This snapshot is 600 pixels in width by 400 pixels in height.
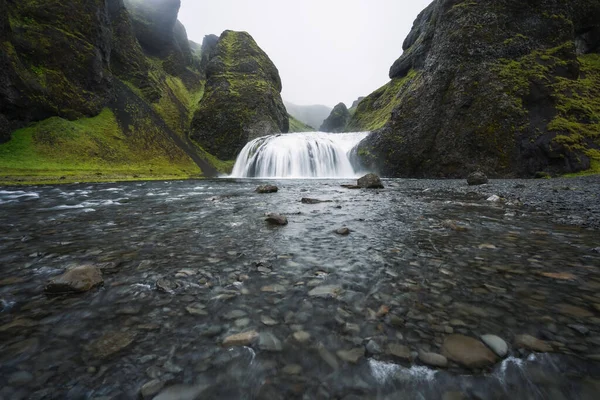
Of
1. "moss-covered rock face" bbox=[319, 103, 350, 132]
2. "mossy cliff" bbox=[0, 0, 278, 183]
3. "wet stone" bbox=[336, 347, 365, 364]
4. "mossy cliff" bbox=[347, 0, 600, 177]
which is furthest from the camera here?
"moss-covered rock face" bbox=[319, 103, 350, 132]

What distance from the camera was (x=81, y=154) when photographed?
33.3 meters

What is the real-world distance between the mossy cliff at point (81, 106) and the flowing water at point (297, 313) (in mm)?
25786

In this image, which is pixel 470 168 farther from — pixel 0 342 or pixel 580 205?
pixel 0 342

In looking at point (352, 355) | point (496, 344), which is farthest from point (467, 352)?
point (352, 355)

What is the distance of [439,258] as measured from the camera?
4.54 meters

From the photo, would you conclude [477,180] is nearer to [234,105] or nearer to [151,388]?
[151,388]

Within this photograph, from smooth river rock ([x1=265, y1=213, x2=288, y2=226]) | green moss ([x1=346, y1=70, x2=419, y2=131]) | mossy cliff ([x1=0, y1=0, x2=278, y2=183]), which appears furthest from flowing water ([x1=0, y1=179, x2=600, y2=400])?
green moss ([x1=346, y1=70, x2=419, y2=131])

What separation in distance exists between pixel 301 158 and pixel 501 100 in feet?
80.6

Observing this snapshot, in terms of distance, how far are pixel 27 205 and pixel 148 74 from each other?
65.4 metres

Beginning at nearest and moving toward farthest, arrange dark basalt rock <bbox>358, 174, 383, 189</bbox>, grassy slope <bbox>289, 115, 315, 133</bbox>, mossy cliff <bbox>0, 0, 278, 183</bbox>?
1. dark basalt rock <bbox>358, 174, 383, 189</bbox>
2. mossy cliff <bbox>0, 0, 278, 183</bbox>
3. grassy slope <bbox>289, 115, 315, 133</bbox>

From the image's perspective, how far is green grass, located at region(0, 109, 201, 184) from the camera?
2620 centimetres

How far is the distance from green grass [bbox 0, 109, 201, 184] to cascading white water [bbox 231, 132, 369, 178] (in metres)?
12.1

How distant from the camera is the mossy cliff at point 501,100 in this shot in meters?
24.4

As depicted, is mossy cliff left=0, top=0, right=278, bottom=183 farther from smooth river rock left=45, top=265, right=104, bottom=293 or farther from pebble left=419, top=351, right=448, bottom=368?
pebble left=419, top=351, right=448, bottom=368
